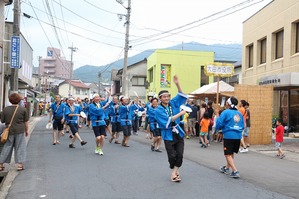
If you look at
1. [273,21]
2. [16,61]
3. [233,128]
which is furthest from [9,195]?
[273,21]

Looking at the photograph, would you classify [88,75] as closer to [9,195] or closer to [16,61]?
[16,61]

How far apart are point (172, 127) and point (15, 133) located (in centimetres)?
375

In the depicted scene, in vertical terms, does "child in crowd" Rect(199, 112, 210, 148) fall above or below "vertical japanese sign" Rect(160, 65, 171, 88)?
below

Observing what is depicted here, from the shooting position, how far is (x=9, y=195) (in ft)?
20.4

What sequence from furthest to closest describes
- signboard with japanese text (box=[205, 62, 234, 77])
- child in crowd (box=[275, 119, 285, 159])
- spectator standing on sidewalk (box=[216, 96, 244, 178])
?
signboard with japanese text (box=[205, 62, 234, 77]) < child in crowd (box=[275, 119, 285, 159]) < spectator standing on sidewalk (box=[216, 96, 244, 178])

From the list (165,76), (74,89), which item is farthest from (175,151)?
(74,89)

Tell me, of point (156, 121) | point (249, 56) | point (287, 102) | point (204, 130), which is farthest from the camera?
point (249, 56)

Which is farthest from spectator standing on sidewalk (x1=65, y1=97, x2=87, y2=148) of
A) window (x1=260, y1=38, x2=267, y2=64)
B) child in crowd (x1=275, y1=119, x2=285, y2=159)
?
window (x1=260, y1=38, x2=267, y2=64)

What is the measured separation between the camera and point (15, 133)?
8.19 m

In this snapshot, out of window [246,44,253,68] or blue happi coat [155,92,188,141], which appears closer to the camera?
blue happi coat [155,92,188,141]

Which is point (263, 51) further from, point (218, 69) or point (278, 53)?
point (218, 69)

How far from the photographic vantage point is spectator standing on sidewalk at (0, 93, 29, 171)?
26.8 ft

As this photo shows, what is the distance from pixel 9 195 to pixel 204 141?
883 centimetres

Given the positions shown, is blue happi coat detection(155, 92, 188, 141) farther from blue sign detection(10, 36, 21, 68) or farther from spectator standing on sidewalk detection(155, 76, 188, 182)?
blue sign detection(10, 36, 21, 68)
